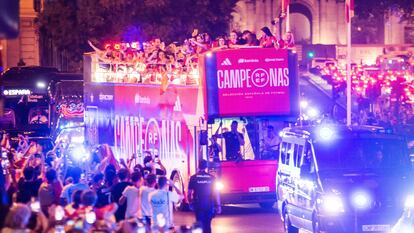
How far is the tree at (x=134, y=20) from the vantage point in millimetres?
50625

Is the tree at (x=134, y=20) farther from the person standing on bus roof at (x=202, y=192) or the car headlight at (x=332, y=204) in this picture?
the car headlight at (x=332, y=204)

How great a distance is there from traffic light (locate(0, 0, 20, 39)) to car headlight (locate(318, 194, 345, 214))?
9177 mm

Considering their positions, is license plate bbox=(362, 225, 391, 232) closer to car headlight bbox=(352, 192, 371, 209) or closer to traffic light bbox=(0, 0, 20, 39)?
car headlight bbox=(352, 192, 371, 209)

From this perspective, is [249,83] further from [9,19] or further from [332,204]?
[9,19]

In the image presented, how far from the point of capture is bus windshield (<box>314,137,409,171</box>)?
63.0 feet

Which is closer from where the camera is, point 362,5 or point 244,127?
point 244,127

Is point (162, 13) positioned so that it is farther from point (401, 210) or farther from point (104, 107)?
point (401, 210)

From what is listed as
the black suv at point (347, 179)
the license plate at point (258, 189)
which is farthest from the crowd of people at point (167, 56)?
the black suv at point (347, 179)

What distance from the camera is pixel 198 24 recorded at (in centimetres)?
5222

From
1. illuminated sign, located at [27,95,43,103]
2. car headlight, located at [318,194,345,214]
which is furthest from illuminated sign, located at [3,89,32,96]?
car headlight, located at [318,194,345,214]

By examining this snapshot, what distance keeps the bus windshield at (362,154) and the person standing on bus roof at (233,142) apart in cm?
519

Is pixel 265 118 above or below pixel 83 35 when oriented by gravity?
below

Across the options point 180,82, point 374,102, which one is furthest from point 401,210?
point 374,102

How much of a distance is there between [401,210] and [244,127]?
6768 millimetres
